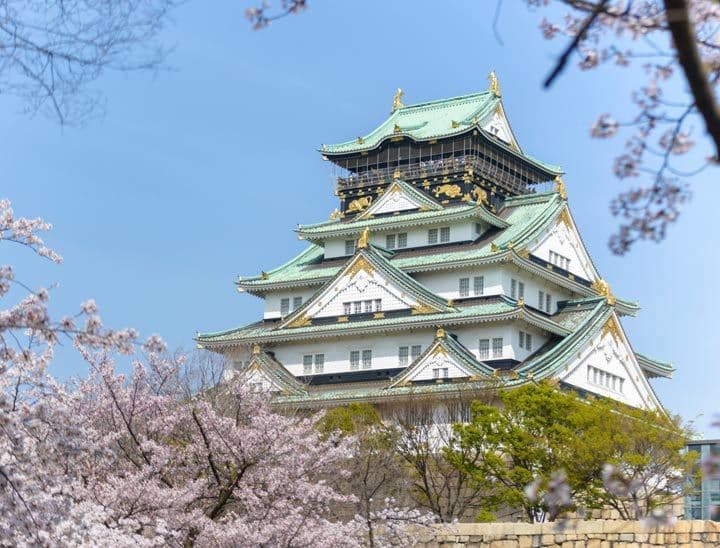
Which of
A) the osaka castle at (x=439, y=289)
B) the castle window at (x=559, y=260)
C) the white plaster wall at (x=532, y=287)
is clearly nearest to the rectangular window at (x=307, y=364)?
the osaka castle at (x=439, y=289)

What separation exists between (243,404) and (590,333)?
1278 inches

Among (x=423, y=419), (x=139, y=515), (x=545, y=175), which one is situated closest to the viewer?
(x=139, y=515)

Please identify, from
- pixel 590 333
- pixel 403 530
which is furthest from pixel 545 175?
pixel 403 530

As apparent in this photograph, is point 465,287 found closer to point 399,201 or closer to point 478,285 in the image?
point 478,285

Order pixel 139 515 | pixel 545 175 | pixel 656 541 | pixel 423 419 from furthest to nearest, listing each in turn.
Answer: pixel 545 175, pixel 423 419, pixel 656 541, pixel 139 515

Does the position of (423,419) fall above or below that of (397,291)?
below

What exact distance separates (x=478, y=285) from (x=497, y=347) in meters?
3.23

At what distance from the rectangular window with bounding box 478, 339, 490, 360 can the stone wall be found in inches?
966

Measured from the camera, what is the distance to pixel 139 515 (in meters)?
18.1

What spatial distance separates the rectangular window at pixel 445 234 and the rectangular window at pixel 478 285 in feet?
10.2

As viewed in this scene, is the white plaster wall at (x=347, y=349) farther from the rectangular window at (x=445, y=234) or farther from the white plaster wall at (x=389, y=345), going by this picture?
the rectangular window at (x=445, y=234)

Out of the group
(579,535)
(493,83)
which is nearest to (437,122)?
(493,83)

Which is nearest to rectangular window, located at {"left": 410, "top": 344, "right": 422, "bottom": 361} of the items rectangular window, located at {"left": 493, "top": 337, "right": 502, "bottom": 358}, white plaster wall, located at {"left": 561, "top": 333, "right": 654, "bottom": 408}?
rectangular window, located at {"left": 493, "top": 337, "right": 502, "bottom": 358}

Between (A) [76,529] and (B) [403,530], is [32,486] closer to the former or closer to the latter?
(A) [76,529]
